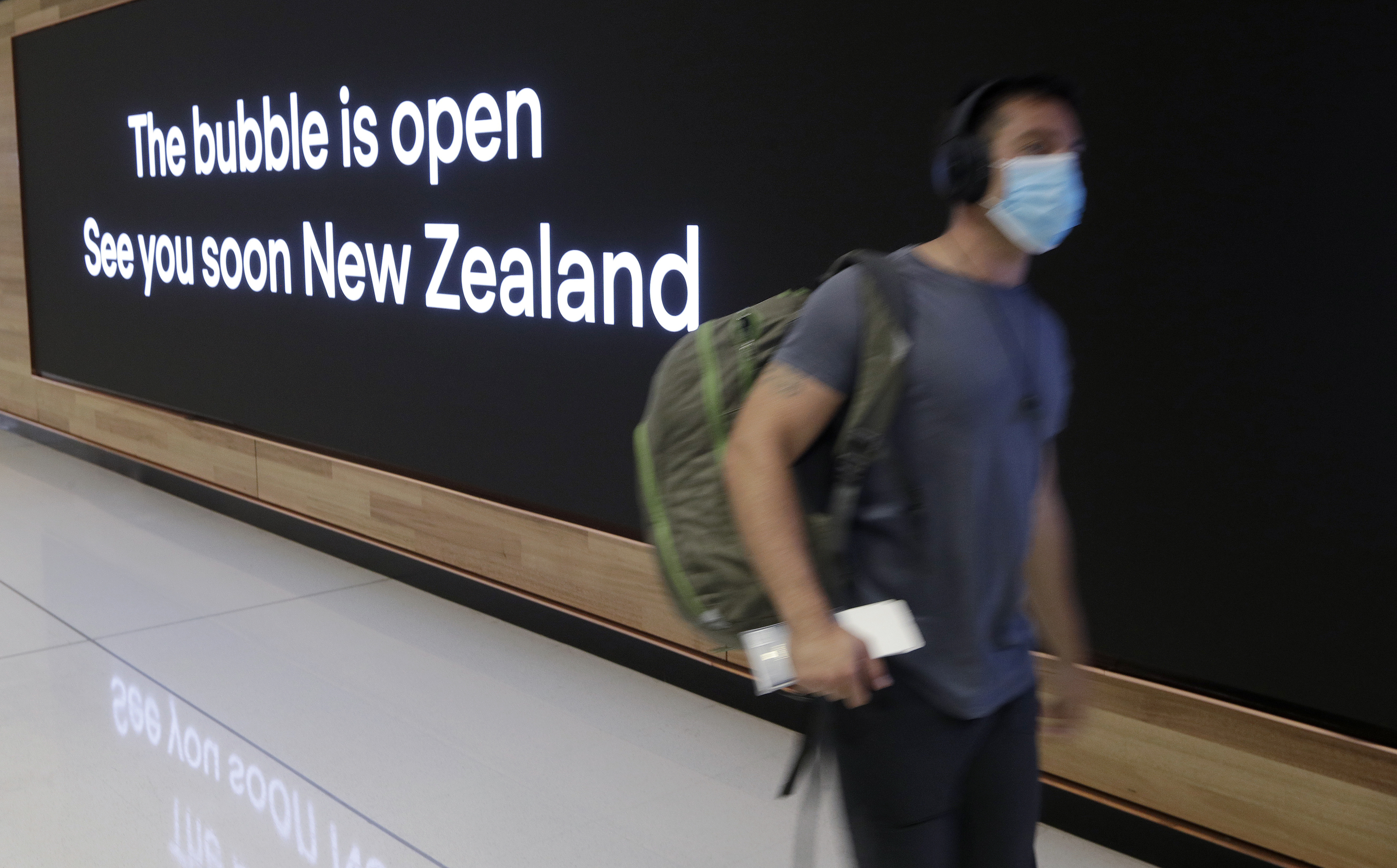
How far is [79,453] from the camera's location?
6.91 m

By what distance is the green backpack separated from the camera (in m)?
1.37

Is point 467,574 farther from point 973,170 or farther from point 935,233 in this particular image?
point 973,170

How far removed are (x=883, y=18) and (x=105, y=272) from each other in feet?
16.7

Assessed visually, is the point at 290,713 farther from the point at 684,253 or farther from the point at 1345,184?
the point at 1345,184

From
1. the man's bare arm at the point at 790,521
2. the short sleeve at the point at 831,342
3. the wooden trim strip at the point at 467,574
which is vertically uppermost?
the short sleeve at the point at 831,342

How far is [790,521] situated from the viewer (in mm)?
1311

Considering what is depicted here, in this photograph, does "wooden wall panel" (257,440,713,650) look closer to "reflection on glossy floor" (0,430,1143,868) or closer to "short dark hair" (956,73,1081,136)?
"reflection on glossy floor" (0,430,1143,868)

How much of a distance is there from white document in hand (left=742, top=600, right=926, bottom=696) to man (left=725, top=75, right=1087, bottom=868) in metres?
0.03

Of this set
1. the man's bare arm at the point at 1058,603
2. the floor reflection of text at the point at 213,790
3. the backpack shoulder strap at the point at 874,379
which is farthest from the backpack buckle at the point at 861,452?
the floor reflection of text at the point at 213,790

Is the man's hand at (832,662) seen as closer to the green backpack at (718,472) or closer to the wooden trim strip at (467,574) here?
the green backpack at (718,472)

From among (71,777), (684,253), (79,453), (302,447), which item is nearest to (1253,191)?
(684,253)

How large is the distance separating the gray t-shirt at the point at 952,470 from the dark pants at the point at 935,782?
39mm

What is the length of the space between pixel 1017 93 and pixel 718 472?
0.57m

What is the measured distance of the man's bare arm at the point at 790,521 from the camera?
1.27 meters
